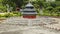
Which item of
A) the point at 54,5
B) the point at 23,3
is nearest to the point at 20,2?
the point at 23,3

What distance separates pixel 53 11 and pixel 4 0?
8494mm

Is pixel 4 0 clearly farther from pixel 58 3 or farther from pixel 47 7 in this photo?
pixel 58 3

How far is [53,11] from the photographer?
32188 mm

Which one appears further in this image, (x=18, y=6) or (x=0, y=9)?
(x=18, y=6)

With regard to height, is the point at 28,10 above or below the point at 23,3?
above

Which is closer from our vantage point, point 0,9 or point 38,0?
point 38,0

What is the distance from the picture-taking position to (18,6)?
128ft

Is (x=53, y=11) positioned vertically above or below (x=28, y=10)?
below

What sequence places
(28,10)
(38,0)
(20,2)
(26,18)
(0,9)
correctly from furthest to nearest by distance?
(20,2), (0,9), (38,0), (26,18), (28,10)

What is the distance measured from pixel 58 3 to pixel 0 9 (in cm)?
1138

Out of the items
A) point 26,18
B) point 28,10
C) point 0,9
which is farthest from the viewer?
point 0,9

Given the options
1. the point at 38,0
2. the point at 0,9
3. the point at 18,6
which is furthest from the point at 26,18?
the point at 18,6

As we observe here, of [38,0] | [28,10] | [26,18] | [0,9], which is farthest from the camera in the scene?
[0,9]

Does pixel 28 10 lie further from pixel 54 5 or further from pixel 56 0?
pixel 56 0
